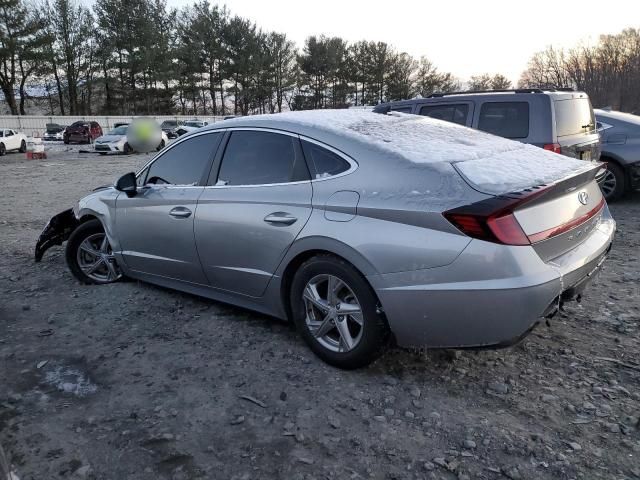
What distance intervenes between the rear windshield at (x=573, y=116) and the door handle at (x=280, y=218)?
4696 mm

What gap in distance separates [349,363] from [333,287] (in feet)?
1.50

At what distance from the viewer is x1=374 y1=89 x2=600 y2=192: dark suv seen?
6511 mm

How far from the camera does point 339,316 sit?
10.2 feet

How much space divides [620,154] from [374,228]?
7190 mm

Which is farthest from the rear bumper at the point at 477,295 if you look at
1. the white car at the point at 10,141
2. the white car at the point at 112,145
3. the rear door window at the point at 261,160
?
the white car at the point at 10,141

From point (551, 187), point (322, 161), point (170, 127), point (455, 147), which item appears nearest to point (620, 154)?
point (455, 147)

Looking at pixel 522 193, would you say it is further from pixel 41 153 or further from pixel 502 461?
pixel 41 153

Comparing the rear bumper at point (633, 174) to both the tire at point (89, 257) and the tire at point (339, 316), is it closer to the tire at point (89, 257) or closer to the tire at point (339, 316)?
the tire at point (339, 316)

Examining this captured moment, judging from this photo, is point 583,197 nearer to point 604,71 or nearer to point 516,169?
point 516,169

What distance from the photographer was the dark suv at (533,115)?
256 inches

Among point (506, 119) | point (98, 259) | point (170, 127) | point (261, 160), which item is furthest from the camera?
→ point (170, 127)

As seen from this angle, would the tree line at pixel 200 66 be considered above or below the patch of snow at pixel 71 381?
above

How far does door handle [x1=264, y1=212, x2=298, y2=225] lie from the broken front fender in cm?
300

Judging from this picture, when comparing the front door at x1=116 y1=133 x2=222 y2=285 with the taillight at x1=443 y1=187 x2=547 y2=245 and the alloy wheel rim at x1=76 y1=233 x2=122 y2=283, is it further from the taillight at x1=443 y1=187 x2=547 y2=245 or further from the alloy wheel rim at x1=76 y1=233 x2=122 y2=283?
the taillight at x1=443 y1=187 x2=547 y2=245
